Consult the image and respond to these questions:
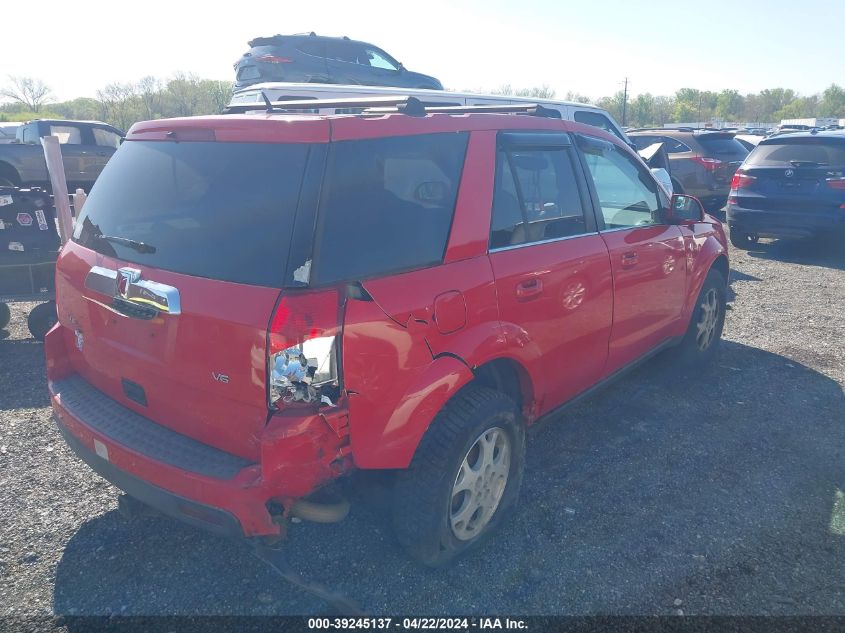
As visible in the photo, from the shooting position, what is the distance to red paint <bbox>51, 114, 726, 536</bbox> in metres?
2.28

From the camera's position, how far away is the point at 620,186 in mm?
4195

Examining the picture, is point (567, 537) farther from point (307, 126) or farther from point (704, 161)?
point (704, 161)

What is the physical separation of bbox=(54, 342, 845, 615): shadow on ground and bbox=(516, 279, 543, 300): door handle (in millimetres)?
1086

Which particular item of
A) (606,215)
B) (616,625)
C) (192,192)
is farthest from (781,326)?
(192,192)

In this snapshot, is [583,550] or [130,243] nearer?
[130,243]

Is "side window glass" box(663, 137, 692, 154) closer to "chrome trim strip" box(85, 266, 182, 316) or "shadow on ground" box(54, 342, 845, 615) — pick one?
"shadow on ground" box(54, 342, 845, 615)

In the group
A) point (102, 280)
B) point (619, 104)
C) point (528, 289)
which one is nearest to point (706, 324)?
point (528, 289)

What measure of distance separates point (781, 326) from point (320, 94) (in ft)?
18.0

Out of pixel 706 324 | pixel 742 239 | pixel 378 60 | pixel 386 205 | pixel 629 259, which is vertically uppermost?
pixel 378 60

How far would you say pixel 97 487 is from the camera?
3582mm

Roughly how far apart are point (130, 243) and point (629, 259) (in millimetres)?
2750

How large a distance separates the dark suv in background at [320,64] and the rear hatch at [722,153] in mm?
→ 5365

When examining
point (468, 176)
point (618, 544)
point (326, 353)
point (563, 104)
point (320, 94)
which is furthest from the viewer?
point (563, 104)

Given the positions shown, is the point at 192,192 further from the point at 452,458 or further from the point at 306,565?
the point at 306,565
